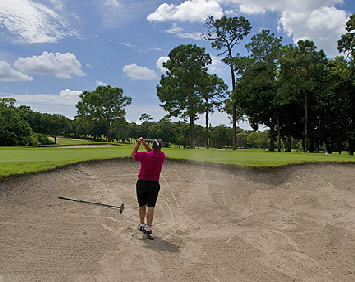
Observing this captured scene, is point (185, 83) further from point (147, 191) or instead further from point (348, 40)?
point (147, 191)

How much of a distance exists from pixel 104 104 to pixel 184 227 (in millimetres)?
60996

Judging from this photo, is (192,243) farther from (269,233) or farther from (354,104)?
(354,104)

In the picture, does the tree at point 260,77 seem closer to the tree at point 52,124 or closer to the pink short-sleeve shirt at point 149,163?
the pink short-sleeve shirt at point 149,163

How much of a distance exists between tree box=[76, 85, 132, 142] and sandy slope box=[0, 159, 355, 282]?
5448cm

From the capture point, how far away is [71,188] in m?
9.45

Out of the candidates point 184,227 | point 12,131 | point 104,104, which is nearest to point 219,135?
point 104,104

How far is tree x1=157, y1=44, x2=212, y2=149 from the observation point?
36.8 m

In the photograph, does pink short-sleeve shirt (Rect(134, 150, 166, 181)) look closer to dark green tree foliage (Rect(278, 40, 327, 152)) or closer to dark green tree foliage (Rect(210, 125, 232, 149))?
Result: dark green tree foliage (Rect(278, 40, 327, 152))

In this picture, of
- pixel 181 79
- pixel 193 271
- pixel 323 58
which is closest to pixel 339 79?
pixel 323 58

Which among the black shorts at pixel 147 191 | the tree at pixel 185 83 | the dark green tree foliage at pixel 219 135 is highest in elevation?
the tree at pixel 185 83

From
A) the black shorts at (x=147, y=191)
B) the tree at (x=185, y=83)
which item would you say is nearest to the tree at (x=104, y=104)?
the tree at (x=185, y=83)

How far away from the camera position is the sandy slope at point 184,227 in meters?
4.88

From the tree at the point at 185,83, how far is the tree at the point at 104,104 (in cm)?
2797

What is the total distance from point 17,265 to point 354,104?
138ft
